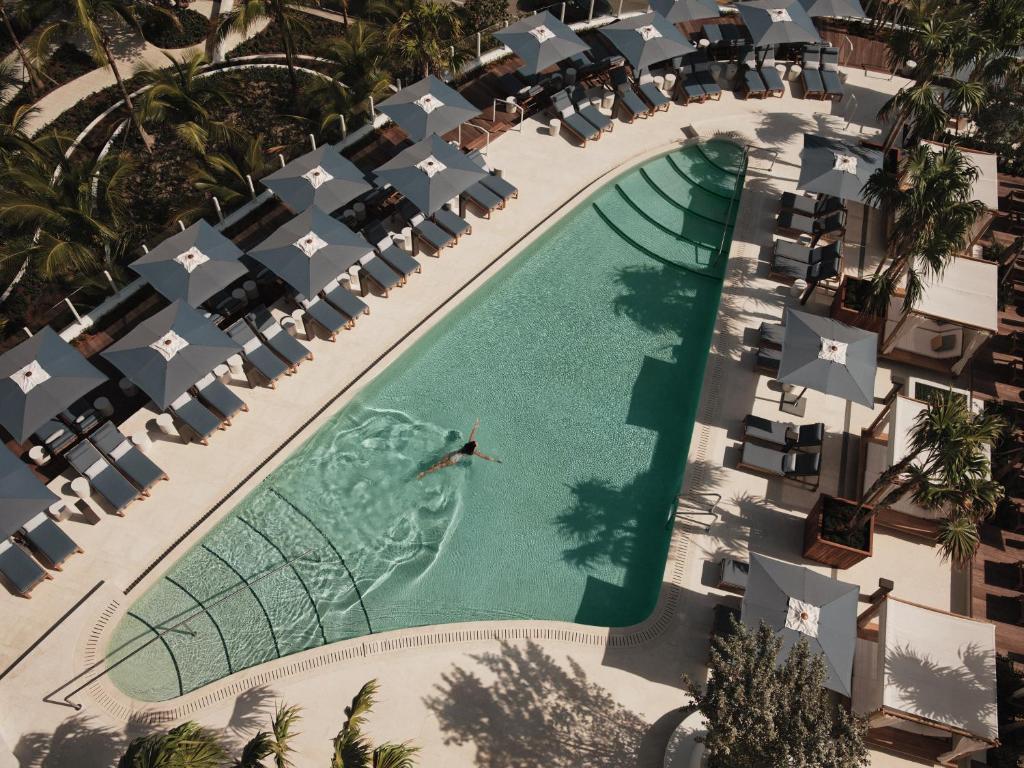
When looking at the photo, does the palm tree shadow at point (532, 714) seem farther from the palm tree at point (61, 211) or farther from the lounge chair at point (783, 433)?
the palm tree at point (61, 211)

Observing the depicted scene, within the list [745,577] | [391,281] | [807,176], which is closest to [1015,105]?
[807,176]

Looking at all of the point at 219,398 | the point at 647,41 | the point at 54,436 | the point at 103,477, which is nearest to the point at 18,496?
the point at 103,477

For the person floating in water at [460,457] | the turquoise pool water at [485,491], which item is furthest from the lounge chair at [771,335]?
the person floating in water at [460,457]

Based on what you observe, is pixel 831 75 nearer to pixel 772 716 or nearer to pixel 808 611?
pixel 808 611

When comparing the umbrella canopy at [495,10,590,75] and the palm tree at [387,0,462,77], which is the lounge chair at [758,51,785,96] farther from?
the palm tree at [387,0,462,77]

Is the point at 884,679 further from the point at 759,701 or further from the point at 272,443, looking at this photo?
the point at 272,443

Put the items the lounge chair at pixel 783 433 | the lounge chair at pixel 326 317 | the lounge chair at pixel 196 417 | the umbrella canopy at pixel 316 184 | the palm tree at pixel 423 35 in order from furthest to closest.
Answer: the palm tree at pixel 423 35
the umbrella canopy at pixel 316 184
the lounge chair at pixel 326 317
the lounge chair at pixel 783 433
the lounge chair at pixel 196 417
